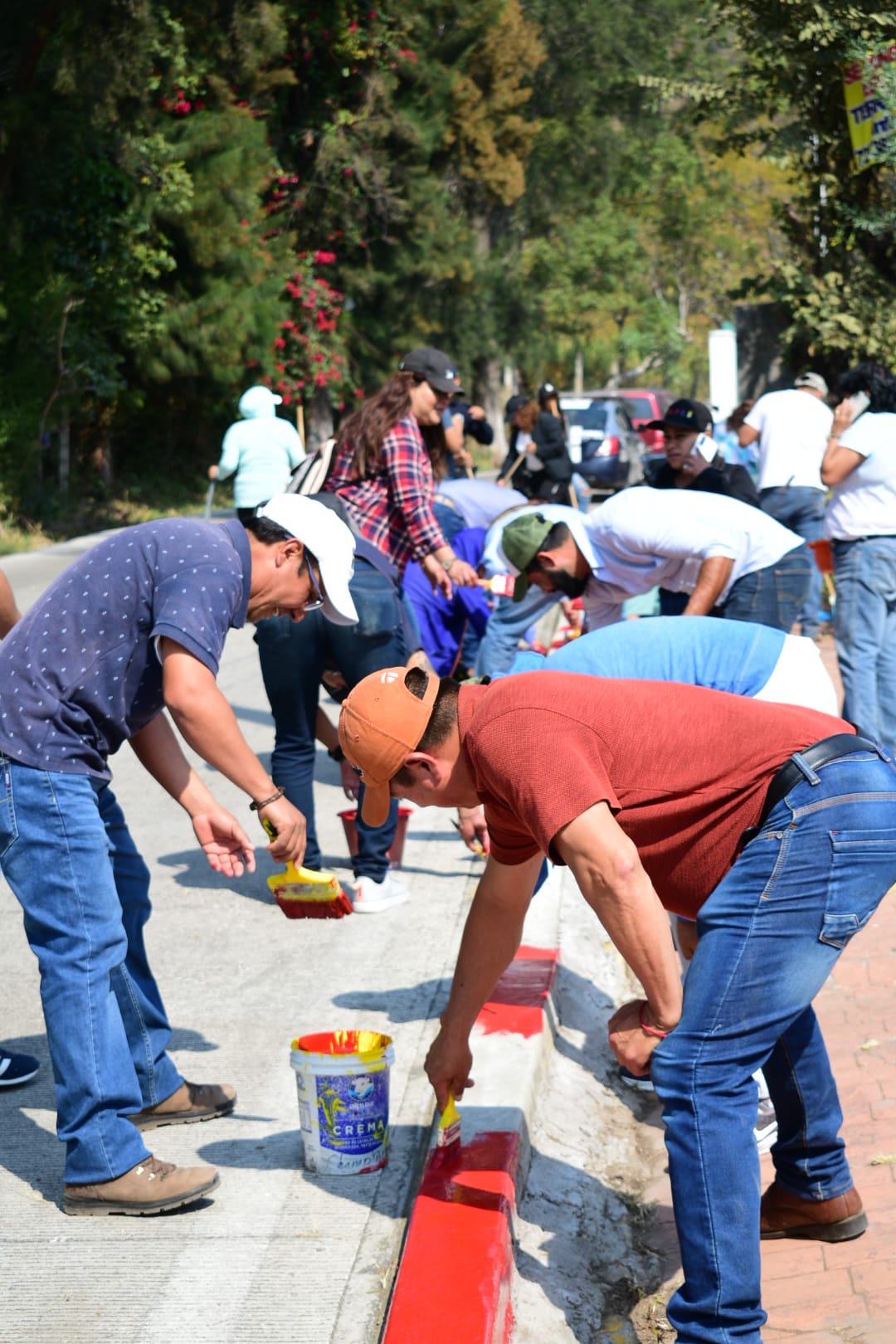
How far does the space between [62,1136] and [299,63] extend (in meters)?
26.8

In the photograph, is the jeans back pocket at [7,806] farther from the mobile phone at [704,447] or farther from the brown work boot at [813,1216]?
the mobile phone at [704,447]

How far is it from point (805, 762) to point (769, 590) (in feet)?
9.35

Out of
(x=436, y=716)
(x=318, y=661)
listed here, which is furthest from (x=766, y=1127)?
(x=318, y=661)

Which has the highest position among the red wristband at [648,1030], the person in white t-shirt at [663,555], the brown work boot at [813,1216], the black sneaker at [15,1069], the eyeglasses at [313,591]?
the eyeglasses at [313,591]

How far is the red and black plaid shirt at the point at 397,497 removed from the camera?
20.4ft

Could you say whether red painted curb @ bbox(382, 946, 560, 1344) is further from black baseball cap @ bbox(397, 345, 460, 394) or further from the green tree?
the green tree

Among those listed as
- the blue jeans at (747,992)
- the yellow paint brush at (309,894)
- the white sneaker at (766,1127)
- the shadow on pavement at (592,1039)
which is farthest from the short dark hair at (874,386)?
the blue jeans at (747,992)

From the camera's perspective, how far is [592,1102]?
470cm

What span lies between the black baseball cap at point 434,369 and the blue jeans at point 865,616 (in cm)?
229

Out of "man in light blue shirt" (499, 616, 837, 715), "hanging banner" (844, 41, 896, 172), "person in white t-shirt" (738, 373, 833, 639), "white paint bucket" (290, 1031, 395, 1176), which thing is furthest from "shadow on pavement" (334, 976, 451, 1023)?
"hanging banner" (844, 41, 896, 172)

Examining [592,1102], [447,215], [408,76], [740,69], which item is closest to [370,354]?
[447,215]

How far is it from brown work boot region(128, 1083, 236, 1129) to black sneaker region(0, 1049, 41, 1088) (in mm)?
456

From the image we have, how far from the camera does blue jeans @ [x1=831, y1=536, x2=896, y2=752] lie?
729cm

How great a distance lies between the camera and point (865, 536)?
7.25 metres
